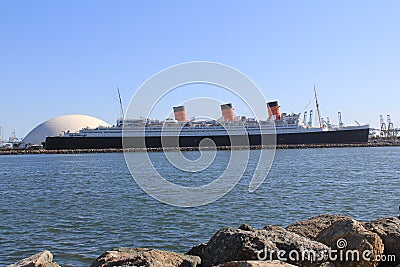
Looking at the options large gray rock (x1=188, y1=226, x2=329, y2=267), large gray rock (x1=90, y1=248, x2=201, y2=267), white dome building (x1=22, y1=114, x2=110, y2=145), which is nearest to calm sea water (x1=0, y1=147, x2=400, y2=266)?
large gray rock (x1=90, y1=248, x2=201, y2=267)

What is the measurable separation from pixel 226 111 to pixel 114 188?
60643 millimetres

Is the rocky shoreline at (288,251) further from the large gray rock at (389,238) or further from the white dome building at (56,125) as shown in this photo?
the white dome building at (56,125)

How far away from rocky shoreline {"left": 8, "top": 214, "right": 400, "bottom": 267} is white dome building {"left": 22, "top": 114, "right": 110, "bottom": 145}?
107 meters

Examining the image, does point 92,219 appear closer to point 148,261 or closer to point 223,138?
point 148,261

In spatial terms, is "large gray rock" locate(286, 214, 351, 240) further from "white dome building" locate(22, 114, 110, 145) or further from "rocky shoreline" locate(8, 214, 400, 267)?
"white dome building" locate(22, 114, 110, 145)

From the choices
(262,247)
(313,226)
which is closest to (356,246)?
(262,247)

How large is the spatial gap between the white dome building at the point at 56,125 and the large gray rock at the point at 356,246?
4233 inches

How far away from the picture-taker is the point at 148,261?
474cm

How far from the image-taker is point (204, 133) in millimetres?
75750

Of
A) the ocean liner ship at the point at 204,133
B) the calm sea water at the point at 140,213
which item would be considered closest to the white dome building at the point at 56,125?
the ocean liner ship at the point at 204,133

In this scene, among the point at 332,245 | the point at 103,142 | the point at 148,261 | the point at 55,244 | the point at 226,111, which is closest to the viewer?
the point at 148,261

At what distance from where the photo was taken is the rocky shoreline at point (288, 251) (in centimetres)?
470

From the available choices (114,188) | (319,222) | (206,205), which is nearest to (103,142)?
(114,188)

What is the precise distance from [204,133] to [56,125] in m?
51.7
